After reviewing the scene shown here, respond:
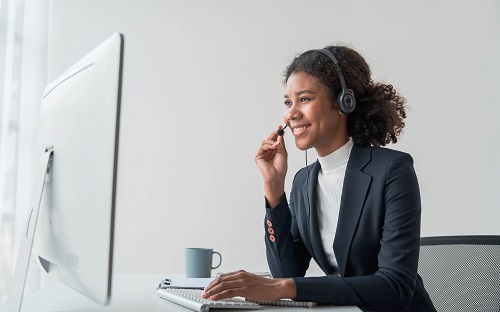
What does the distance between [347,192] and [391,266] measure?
0.75 feet

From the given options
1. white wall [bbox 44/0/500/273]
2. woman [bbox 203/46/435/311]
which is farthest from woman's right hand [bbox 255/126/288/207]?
white wall [bbox 44/0/500/273]

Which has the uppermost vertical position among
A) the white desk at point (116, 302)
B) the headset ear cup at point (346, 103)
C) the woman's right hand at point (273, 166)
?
the headset ear cup at point (346, 103)

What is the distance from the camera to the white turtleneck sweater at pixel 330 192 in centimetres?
159

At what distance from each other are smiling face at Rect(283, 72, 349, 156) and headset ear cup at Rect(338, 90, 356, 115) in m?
0.04

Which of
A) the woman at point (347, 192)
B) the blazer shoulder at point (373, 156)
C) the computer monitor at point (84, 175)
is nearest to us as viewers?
the computer monitor at point (84, 175)

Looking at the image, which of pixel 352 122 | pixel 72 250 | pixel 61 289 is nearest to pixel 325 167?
pixel 352 122

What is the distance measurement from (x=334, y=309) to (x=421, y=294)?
43 cm

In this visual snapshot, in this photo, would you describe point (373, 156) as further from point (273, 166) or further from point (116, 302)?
point (116, 302)

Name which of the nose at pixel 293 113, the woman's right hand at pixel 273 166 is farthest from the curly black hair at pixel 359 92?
the woman's right hand at pixel 273 166

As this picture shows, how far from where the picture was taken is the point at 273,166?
1691mm

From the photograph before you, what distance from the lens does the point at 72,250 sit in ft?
3.06

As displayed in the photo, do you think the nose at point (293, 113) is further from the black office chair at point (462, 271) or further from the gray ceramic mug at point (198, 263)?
the black office chair at point (462, 271)

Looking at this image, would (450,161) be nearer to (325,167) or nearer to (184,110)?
Answer: (184,110)

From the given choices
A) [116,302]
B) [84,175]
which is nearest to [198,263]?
[116,302]
